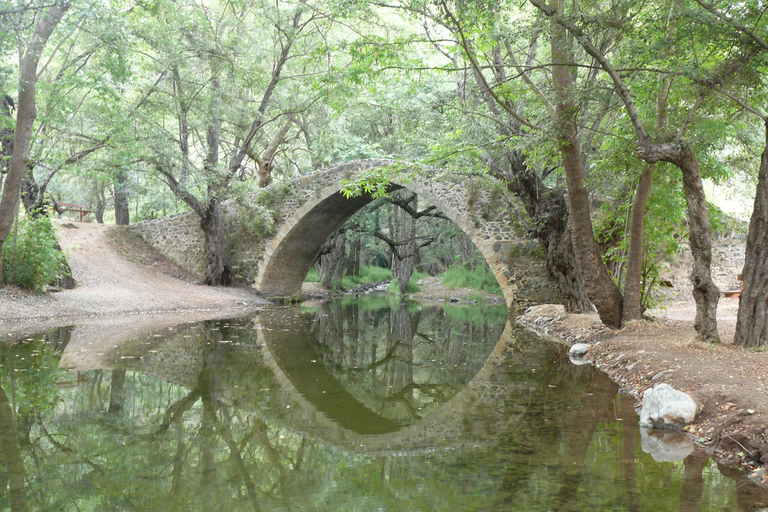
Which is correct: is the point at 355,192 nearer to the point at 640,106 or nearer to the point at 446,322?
the point at 640,106

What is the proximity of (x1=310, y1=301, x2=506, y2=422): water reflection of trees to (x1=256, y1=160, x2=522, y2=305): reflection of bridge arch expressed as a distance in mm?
1697

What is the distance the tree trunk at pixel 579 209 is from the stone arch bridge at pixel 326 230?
5.08 metres

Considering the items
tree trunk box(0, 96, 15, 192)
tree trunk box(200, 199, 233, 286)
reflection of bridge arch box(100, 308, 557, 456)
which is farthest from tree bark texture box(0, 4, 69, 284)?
tree trunk box(200, 199, 233, 286)

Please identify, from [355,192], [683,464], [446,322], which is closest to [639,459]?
[683,464]

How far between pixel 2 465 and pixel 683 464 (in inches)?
134

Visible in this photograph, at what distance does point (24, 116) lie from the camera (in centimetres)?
816

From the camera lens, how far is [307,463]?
118 inches

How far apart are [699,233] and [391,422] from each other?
11.9 ft

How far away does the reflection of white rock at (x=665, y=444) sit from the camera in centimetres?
316

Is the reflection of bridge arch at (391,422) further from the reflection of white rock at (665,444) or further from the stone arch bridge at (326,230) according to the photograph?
the stone arch bridge at (326,230)

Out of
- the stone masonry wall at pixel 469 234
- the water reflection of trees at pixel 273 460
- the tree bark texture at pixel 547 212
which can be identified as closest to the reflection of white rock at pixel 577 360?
the water reflection of trees at pixel 273 460

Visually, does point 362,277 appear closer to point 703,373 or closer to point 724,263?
point 724,263

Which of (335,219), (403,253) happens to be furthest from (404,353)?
(403,253)

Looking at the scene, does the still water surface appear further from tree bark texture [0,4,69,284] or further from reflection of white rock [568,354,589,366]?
tree bark texture [0,4,69,284]
